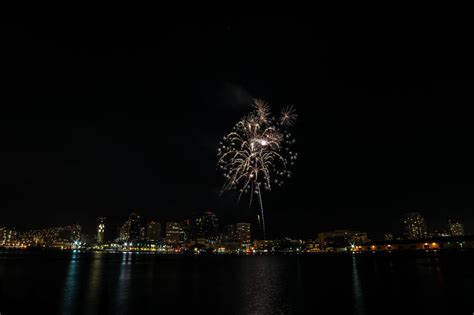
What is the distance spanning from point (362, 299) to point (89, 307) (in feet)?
59.3

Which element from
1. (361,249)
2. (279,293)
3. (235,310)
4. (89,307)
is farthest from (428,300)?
(361,249)

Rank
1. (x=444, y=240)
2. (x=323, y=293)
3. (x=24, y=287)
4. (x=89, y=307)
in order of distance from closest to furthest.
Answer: (x=89, y=307), (x=323, y=293), (x=24, y=287), (x=444, y=240)

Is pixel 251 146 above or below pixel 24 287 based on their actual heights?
above

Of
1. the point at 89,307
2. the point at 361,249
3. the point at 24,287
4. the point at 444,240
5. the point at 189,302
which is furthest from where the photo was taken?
the point at 361,249

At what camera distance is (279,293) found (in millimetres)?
25812

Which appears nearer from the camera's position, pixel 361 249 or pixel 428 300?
pixel 428 300

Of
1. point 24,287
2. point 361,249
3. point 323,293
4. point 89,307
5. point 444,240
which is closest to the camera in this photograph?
point 89,307

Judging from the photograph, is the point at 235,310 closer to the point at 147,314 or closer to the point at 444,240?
the point at 147,314

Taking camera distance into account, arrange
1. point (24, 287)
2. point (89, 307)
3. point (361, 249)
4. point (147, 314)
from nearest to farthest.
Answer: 1. point (147, 314)
2. point (89, 307)
3. point (24, 287)
4. point (361, 249)

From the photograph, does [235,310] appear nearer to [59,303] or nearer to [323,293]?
[323,293]

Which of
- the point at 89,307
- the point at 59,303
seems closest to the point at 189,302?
the point at 89,307

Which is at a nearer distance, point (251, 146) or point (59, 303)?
point (59, 303)

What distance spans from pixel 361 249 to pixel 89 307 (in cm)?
18995

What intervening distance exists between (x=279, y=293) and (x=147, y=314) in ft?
36.9
